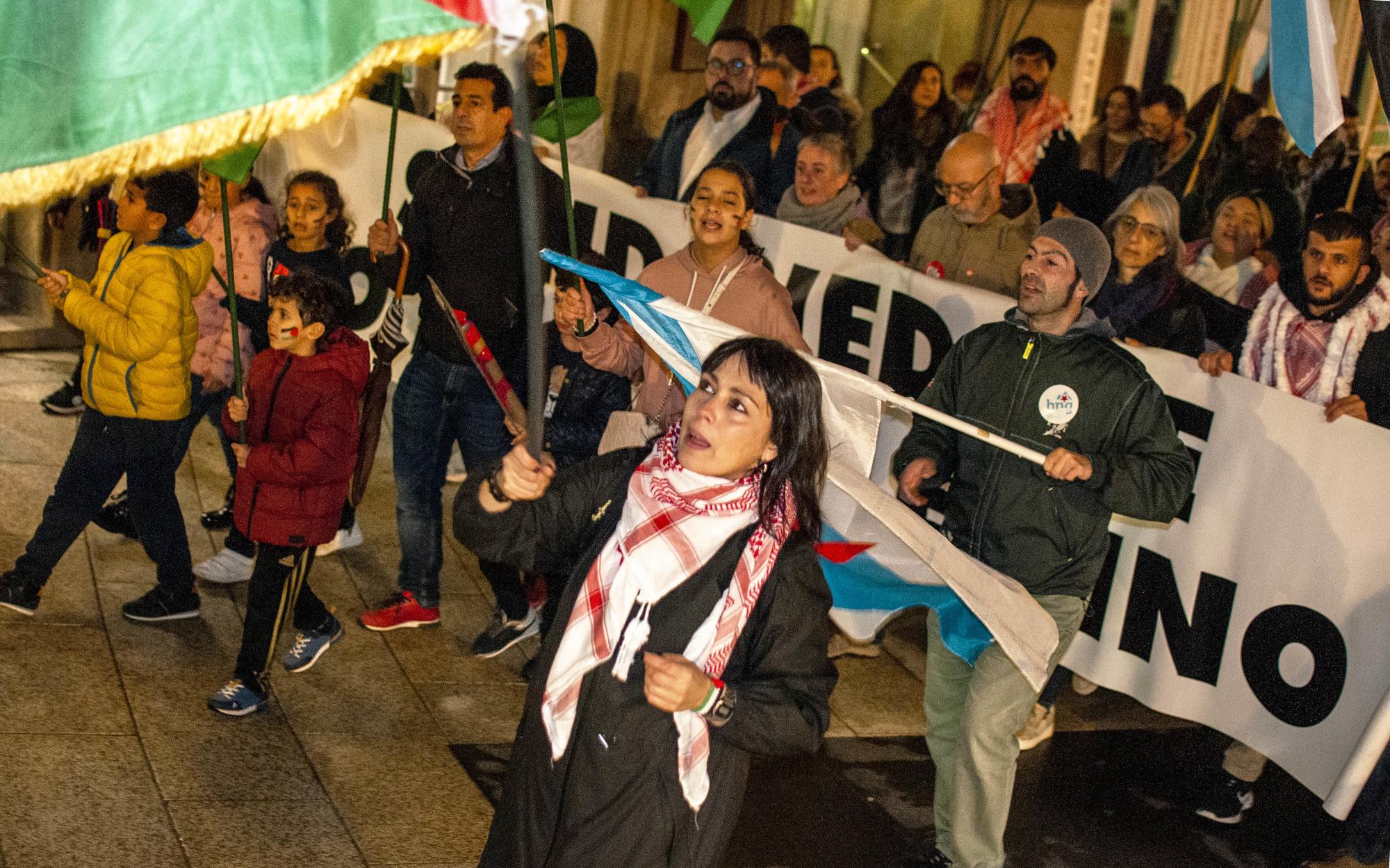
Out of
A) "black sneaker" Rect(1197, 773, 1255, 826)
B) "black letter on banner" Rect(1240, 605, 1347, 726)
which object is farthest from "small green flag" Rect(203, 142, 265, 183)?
"black sneaker" Rect(1197, 773, 1255, 826)

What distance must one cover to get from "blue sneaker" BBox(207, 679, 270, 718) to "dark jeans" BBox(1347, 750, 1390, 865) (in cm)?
378

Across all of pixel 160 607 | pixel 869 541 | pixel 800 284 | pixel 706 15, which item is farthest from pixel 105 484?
pixel 706 15

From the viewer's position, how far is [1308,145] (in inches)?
138

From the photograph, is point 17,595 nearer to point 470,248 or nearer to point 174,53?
point 470,248

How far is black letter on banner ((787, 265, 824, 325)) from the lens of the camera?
274 inches

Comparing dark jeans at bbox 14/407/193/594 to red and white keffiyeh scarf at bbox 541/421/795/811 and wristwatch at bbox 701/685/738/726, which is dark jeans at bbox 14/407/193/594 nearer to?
red and white keffiyeh scarf at bbox 541/421/795/811

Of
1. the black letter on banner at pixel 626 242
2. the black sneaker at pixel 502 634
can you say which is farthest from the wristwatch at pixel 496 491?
the black letter on banner at pixel 626 242

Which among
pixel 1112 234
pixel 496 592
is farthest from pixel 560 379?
pixel 1112 234

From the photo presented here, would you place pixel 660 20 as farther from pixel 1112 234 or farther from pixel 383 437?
pixel 1112 234

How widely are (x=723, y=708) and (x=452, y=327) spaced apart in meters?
3.33

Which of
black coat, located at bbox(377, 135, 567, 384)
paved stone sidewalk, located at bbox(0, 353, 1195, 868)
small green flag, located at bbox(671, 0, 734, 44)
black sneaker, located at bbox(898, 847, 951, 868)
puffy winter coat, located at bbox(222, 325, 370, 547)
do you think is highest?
small green flag, located at bbox(671, 0, 734, 44)

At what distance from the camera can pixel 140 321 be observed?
17.8 feet

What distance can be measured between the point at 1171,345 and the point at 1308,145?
2.75 meters

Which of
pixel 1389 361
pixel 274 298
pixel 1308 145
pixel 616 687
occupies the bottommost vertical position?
pixel 616 687
